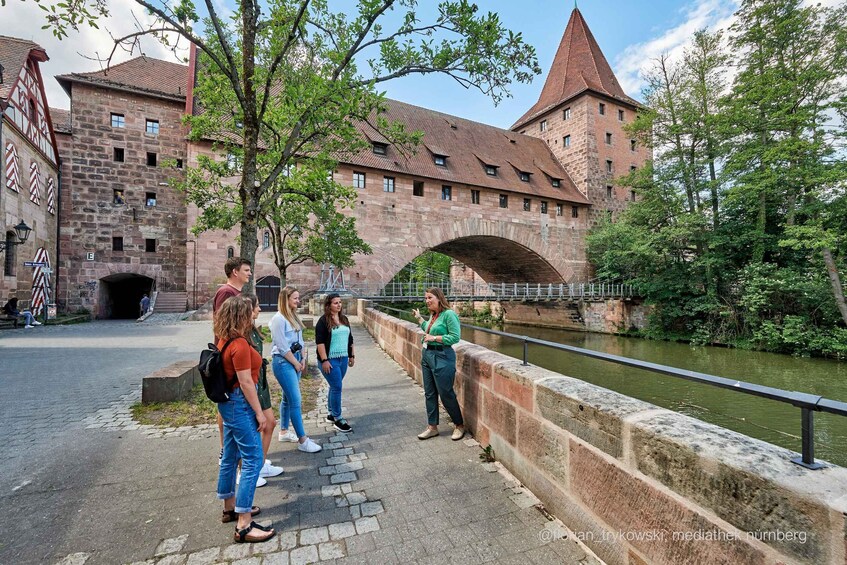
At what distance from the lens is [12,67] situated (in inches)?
561

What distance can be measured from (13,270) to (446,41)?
16.0 meters

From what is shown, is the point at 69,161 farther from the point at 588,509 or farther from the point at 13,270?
the point at 588,509

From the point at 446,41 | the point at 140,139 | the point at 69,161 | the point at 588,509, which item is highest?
the point at 140,139

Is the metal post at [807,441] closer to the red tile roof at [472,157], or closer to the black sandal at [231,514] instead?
the black sandal at [231,514]

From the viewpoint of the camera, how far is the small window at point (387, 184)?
70.5 ft

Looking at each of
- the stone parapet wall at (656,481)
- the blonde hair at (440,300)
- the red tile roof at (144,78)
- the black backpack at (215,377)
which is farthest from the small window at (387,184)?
the black backpack at (215,377)

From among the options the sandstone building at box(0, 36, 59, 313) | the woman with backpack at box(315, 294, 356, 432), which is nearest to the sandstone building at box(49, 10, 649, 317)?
the sandstone building at box(0, 36, 59, 313)

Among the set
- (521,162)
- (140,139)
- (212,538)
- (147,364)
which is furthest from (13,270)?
(521,162)

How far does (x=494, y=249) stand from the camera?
27.5 metres

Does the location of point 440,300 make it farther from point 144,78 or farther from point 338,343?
point 144,78

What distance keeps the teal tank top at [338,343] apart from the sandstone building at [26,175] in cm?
1429

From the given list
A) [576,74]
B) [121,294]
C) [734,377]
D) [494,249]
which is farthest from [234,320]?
[576,74]

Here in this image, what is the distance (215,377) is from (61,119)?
Answer: 94.5 ft

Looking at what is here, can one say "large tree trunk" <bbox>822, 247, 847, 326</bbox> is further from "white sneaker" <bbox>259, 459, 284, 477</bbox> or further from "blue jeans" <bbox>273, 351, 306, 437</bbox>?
"white sneaker" <bbox>259, 459, 284, 477</bbox>
